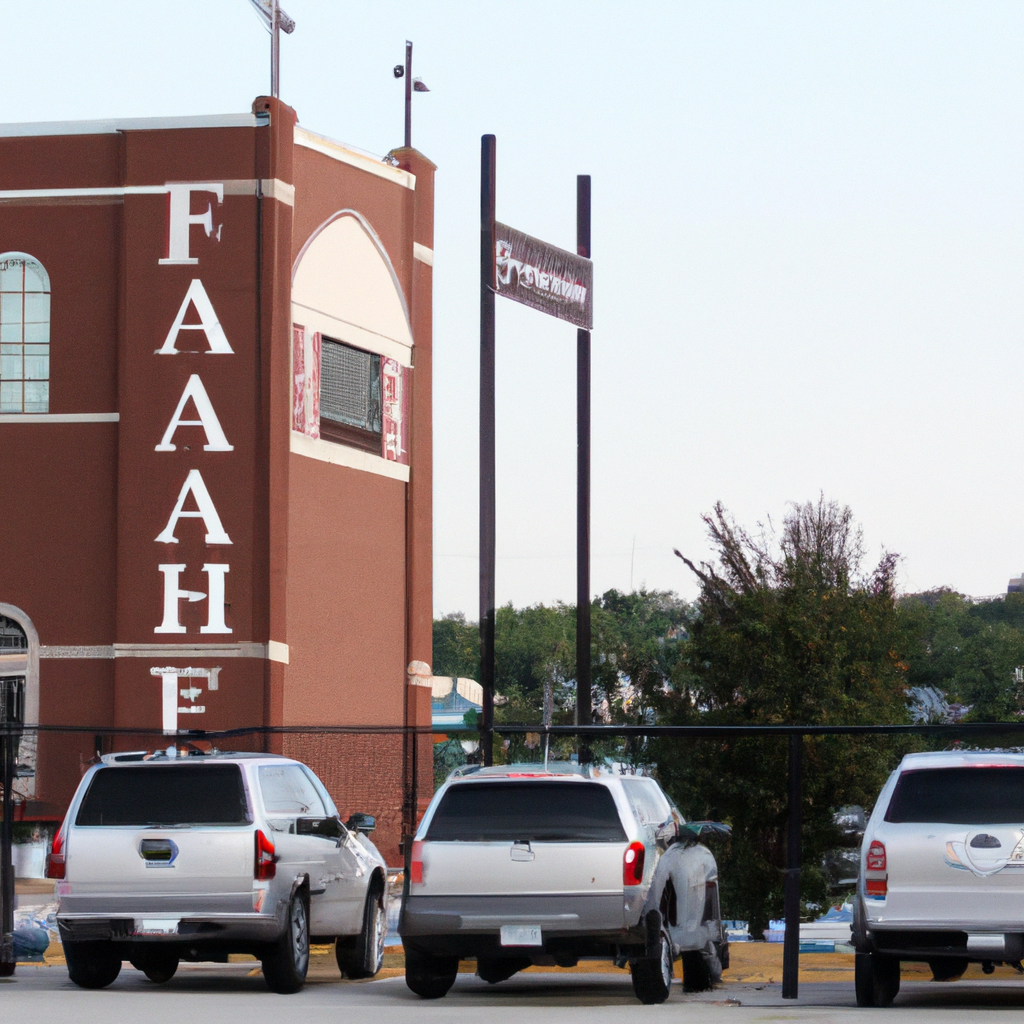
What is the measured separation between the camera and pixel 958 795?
12.8m

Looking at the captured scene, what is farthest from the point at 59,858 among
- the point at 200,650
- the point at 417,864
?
the point at 200,650

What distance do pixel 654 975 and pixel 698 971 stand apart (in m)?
1.73

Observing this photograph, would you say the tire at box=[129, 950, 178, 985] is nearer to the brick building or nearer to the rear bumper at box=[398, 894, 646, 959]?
the rear bumper at box=[398, 894, 646, 959]

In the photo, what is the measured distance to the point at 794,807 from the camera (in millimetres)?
14039

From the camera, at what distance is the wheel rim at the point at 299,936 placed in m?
14.6

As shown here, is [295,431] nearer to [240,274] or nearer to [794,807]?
[240,274]

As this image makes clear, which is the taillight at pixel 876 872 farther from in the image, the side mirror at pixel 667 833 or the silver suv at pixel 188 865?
the silver suv at pixel 188 865

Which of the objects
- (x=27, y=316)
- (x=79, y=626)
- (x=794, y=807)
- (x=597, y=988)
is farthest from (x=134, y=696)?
(x=794, y=807)

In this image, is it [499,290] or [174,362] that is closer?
[499,290]

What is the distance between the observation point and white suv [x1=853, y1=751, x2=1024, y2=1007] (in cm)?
1251

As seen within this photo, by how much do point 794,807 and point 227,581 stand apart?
57.7 ft

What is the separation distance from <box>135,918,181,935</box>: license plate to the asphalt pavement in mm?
508

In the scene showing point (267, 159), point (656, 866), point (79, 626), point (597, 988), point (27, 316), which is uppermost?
point (267, 159)

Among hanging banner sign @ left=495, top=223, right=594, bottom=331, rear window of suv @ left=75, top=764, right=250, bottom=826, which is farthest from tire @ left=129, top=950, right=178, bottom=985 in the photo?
hanging banner sign @ left=495, top=223, right=594, bottom=331
